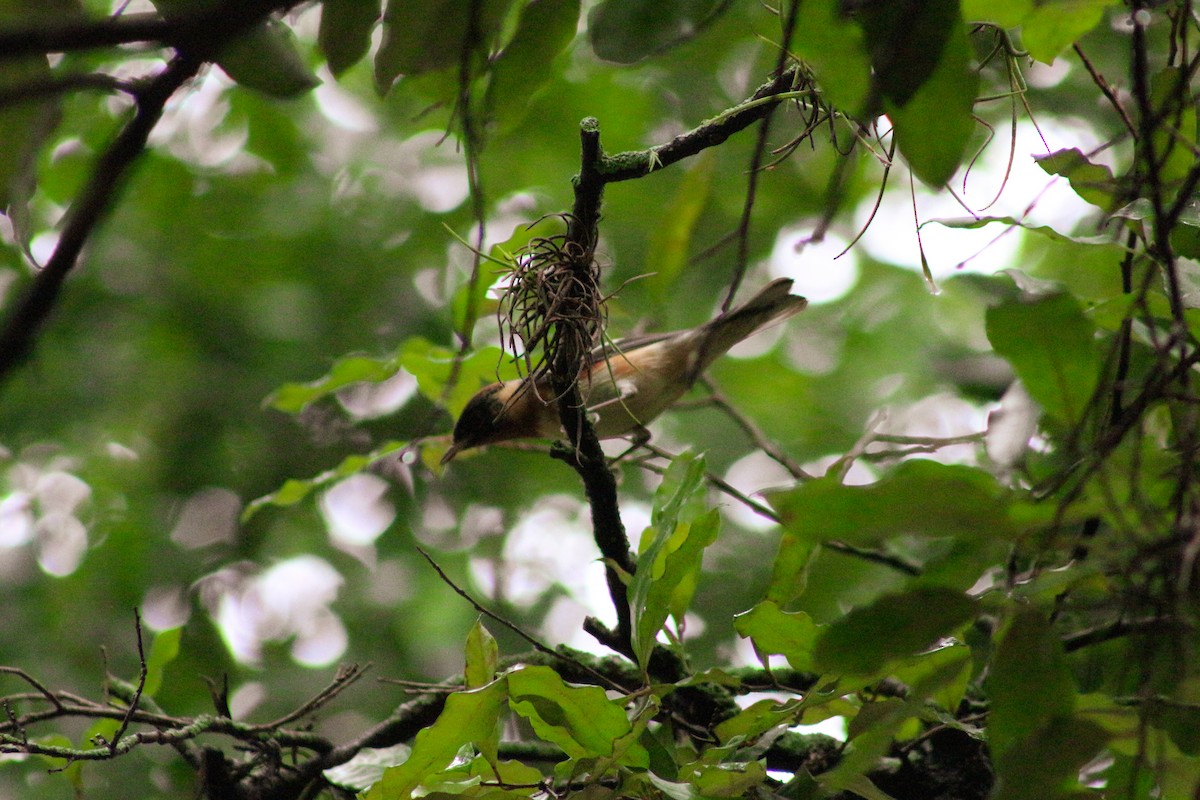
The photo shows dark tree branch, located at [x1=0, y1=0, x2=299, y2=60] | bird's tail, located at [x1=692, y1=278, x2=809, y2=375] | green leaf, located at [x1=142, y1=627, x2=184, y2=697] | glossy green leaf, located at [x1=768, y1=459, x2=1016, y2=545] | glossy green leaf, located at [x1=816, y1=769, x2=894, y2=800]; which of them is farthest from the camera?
bird's tail, located at [x1=692, y1=278, x2=809, y2=375]

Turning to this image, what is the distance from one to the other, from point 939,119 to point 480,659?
1.59m

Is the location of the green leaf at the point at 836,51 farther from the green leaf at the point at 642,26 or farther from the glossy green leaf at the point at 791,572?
the glossy green leaf at the point at 791,572

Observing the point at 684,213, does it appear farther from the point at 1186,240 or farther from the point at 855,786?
the point at 855,786

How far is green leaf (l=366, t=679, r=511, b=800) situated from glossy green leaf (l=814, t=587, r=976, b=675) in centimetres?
86

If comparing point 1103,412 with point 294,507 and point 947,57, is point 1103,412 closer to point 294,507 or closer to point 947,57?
point 947,57

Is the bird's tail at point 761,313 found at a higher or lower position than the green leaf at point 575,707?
higher

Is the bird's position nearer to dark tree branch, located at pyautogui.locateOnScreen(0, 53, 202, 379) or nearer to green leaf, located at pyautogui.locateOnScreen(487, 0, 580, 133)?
green leaf, located at pyautogui.locateOnScreen(487, 0, 580, 133)

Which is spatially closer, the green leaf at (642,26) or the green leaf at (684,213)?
the green leaf at (642,26)

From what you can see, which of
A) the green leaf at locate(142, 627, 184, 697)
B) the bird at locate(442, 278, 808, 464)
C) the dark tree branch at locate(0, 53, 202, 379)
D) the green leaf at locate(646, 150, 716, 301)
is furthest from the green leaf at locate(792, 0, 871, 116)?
Result: the bird at locate(442, 278, 808, 464)

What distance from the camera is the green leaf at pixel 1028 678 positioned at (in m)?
1.33

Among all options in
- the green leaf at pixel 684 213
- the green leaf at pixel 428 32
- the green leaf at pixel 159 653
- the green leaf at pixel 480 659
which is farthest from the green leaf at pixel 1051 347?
the green leaf at pixel 159 653

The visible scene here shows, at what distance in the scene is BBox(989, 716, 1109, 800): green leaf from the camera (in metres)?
1.24

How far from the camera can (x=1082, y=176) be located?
203 centimetres

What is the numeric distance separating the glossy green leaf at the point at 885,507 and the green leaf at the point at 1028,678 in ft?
0.80
